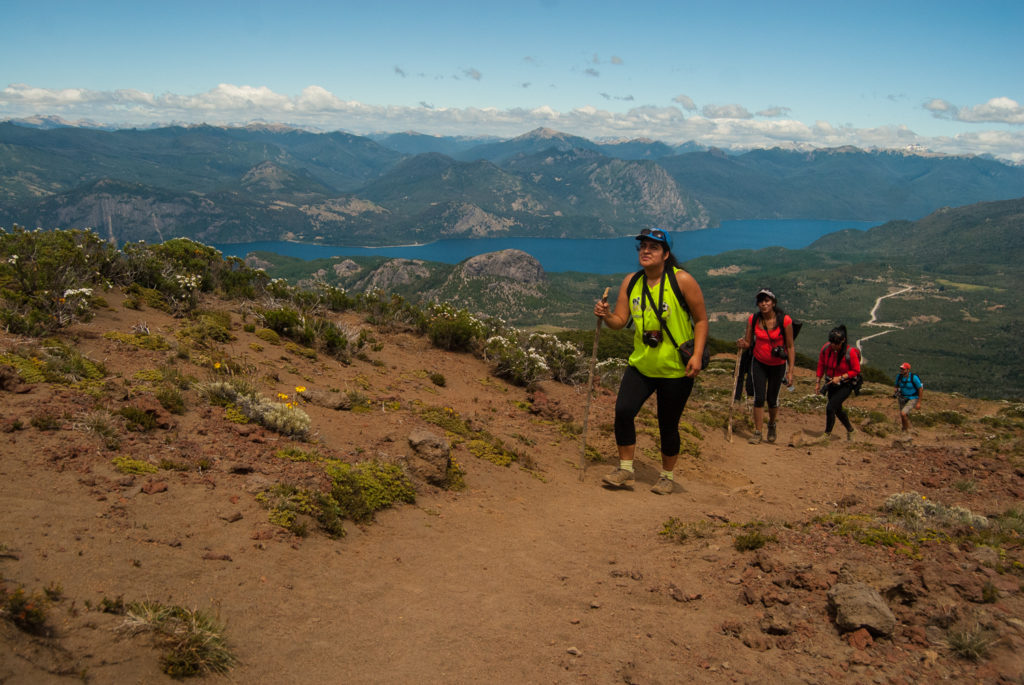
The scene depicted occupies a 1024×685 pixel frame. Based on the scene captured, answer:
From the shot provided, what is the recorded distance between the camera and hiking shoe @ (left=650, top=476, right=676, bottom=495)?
24.4 ft

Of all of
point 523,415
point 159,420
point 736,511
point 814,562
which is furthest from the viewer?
point 523,415

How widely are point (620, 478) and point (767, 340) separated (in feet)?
16.3

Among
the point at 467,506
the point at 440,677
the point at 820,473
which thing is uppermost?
the point at 440,677

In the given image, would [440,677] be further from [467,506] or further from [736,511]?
[736,511]

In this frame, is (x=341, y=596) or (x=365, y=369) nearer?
(x=341, y=596)

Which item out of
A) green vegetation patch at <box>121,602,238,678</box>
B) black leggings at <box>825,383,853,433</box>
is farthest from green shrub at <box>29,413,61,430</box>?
black leggings at <box>825,383,853,433</box>

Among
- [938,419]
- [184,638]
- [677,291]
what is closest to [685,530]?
[677,291]

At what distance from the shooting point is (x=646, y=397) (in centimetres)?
709

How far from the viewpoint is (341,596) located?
4066 millimetres

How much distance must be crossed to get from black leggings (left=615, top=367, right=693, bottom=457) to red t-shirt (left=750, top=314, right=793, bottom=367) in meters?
4.41

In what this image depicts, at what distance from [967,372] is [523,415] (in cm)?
12545

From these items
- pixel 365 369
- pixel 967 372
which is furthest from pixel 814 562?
pixel 967 372

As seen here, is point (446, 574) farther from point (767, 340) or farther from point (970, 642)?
point (767, 340)

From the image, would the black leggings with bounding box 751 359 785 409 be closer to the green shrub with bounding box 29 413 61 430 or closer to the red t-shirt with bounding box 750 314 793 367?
the red t-shirt with bounding box 750 314 793 367
